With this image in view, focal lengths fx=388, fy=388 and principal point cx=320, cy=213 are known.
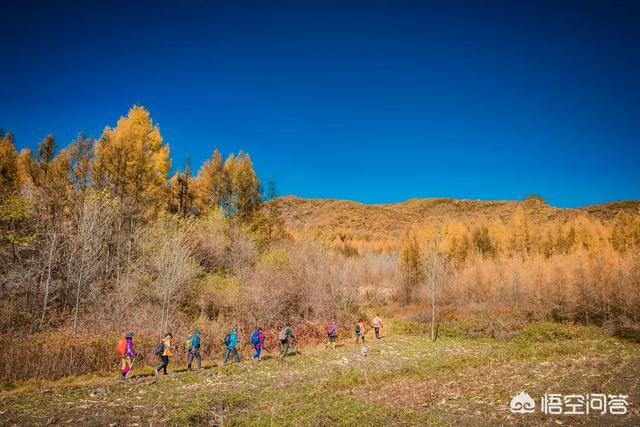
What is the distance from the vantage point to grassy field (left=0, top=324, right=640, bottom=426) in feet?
36.7

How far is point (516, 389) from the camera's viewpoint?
13484mm

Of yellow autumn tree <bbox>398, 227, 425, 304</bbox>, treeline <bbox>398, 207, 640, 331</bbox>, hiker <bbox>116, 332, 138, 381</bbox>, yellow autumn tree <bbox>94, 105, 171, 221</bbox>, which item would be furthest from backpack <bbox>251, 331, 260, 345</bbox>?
yellow autumn tree <bbox>398, 227, 425, 304</bbox>

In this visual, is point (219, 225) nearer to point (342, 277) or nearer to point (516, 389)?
point (342, 277)

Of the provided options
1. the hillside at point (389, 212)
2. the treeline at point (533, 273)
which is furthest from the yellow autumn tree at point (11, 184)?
the hillside at point (389, 212)

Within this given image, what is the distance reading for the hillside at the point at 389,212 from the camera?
10712cm

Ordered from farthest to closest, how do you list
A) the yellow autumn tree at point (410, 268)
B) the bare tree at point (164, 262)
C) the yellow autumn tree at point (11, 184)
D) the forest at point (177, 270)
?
1. the yellow autumn tree at point (410, 268)
2. the yellow autumn tree at point (11, 184)
3. the bare tree at point (164, 262)
4. the forest at point (177, 270)

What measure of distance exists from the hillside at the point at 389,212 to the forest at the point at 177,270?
61.8 meters

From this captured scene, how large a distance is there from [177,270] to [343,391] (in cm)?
1655

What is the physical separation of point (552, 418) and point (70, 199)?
32930mm

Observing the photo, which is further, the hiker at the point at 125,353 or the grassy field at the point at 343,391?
the hiker at the point at 125,353

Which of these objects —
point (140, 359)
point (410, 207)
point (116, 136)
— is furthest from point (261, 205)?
point (410, 207)

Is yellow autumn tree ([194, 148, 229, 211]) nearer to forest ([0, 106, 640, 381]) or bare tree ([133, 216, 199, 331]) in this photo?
forest ([0, 106, 640, 381])

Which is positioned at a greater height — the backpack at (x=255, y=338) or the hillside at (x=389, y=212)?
the hillside at (x=389, y=212)

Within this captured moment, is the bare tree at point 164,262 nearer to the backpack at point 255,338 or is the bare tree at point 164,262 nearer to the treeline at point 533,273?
the backpack at point 255,338
